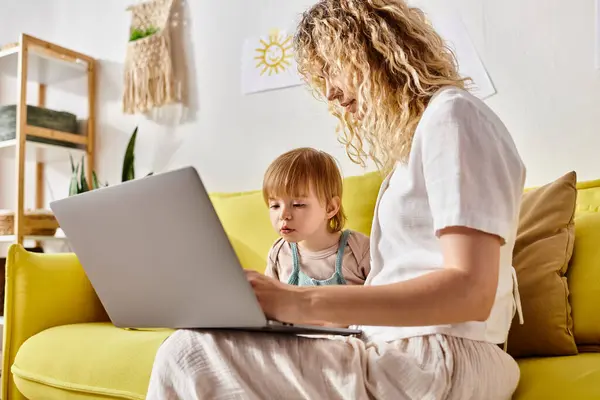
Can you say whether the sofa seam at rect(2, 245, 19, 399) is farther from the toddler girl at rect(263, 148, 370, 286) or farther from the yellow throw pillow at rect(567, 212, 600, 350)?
the yellow throw pillow at rect(567, 212, 600, 350)

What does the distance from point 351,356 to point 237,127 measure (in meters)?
1.94

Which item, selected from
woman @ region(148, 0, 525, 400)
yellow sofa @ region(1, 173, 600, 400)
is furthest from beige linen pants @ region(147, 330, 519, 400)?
yellow sofa @ region(1, 173, 600, 400)

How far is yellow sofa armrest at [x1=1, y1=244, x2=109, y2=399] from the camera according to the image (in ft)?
6.14

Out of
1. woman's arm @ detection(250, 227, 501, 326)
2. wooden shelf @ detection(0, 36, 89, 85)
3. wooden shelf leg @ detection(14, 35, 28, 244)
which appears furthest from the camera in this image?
wooden shelf @ detection(0, 36, 89, 85)

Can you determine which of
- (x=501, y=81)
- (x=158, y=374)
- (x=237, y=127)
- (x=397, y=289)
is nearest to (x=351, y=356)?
(x=397, y=289)

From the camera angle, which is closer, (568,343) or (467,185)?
(467,185)

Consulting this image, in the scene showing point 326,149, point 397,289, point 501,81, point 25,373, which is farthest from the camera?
point 326,149

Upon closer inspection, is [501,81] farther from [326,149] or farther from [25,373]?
[25,373]

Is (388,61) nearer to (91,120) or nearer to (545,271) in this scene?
(545,271)

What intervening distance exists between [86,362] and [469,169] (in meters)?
1.10

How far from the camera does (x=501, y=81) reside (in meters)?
2.09

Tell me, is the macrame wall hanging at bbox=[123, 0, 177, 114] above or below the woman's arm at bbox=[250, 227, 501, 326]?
above

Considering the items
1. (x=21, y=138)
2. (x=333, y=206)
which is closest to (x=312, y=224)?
(x=333, y=206)

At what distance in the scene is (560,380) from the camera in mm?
1112
